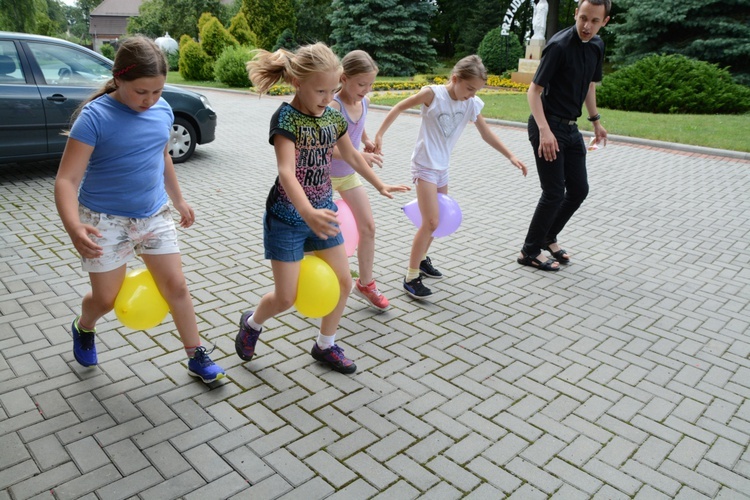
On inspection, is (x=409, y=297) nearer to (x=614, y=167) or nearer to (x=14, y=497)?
(x=14, y=497)

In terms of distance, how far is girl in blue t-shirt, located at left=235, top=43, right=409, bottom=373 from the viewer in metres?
2.98

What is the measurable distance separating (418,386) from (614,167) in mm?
7792

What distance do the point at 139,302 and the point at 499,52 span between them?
97.1 ft

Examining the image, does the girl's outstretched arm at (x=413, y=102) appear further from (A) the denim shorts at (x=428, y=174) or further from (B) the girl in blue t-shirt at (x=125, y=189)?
(B) the girl in blue t-shirt at (x=125, y=189)

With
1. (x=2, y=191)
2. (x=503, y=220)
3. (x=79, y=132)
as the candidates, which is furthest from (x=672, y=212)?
(x=2, y=191)

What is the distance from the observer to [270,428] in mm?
3111

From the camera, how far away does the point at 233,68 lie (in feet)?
79.8

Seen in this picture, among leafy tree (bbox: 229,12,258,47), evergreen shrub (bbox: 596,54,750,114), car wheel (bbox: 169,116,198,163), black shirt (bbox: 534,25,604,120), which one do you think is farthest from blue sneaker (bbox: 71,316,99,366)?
leafy tree (bbox: 229,12,258,47)

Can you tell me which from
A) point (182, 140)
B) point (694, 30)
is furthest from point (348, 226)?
point (694, 30)

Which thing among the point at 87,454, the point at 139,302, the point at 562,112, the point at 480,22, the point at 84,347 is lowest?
the point at 87,454

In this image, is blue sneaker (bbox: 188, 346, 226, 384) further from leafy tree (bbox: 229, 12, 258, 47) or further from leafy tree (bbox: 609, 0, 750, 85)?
leafy tree (bbox: 229, 12, 258, 47)

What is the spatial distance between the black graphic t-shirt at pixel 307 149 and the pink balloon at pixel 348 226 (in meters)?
0.78

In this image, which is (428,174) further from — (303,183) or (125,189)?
(125,189)

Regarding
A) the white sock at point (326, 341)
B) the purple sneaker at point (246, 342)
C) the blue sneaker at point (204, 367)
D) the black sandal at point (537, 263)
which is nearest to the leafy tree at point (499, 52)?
the black sandal at point (537, 263)
